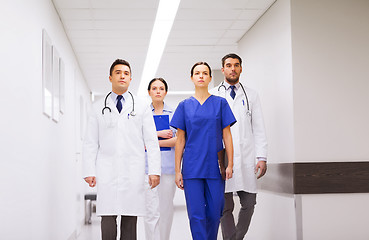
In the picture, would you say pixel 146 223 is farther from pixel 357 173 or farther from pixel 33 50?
pixel 357 173

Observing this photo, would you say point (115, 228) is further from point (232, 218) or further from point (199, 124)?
point (232, 218)

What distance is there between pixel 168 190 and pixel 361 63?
207 cm

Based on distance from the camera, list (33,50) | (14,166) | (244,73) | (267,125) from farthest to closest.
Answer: (244,73) < (267,125) < (33,50) < (14,166)

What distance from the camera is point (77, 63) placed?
8.49 m

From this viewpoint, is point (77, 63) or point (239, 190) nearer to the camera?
point (239, 190)

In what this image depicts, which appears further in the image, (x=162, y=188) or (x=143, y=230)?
(x=143, y=230)

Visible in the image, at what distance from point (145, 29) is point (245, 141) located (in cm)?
279

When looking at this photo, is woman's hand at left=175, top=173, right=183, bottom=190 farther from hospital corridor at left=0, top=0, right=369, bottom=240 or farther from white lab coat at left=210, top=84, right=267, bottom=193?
white lab coat at left=210, top=84, right=267, bottom=193

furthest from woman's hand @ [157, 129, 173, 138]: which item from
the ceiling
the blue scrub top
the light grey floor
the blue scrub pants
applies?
the light grey floor

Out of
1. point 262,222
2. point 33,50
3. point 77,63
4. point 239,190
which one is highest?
point 77,63

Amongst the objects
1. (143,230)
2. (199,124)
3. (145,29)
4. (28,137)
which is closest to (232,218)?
(199,124)

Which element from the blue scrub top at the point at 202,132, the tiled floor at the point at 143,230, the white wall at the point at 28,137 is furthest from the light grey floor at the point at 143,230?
the blue scrub top at the point at 202,132

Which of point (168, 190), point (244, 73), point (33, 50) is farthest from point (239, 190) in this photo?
point (244, 73)

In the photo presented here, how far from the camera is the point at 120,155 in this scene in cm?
362
